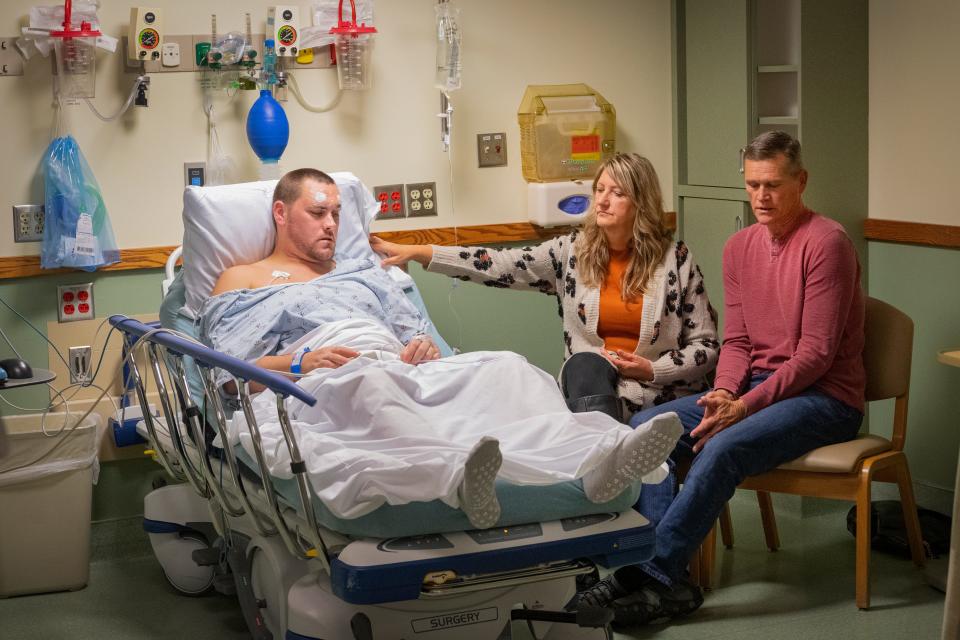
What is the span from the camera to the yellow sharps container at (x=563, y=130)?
390 centimetres

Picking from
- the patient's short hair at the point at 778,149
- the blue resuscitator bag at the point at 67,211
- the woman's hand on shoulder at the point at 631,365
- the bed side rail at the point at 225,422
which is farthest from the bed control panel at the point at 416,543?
the blue resuscitator bag at the point at 67,211

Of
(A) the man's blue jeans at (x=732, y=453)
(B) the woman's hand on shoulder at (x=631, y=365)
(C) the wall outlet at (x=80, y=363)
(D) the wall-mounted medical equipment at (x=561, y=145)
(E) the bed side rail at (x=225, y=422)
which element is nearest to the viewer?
(E) the bed side rail at (x=225, y=422)

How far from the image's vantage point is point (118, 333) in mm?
3551

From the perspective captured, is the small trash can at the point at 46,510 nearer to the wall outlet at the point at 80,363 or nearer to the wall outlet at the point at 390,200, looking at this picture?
the wall outlet at the point at 80,363

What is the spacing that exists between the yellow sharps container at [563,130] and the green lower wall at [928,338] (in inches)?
39.6

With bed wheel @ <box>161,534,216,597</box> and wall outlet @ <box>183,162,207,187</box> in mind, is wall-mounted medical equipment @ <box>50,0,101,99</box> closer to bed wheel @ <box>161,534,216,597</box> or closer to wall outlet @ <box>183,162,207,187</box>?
wall outlet @ <box>183,162,207,187</box>

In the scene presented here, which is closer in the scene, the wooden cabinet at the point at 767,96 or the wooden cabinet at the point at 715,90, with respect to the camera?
the wooden cabinet at the point at 767,96

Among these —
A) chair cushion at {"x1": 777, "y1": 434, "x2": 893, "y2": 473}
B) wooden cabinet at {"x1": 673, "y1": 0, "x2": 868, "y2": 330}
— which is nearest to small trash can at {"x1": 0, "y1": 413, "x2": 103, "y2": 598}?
chair cushion at {"x1": 777, "y1": 434, "x2": 893, "y2": 473}

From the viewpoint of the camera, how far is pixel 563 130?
12.9 ft

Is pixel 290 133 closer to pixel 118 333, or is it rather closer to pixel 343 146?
pixel 343 146

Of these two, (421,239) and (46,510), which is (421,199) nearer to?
(421,239)

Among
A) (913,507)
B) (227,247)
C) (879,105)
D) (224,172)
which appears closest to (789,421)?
(913,507)

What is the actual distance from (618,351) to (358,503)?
1254mm

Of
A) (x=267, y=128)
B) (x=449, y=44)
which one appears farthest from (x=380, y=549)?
(x=449, y=44)
